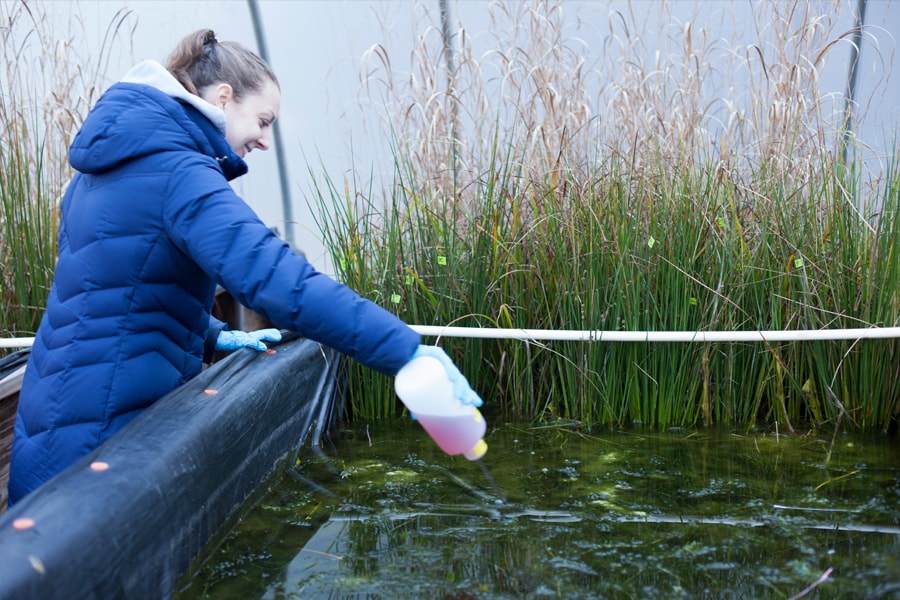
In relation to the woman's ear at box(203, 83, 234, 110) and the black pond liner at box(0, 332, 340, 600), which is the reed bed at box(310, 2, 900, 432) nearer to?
the black pond liner at box(0, 332, 340, 600)

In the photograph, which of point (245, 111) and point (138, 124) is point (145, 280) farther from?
point (245, 111)

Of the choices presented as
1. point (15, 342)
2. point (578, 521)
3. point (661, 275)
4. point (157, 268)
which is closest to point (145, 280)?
point (157, 268)

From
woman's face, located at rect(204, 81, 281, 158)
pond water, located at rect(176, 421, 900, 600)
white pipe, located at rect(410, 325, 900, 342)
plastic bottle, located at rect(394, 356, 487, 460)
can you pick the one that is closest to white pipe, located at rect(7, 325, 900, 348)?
white pipe, located at rect(410, 325, 900, 342)

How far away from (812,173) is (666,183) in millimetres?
417

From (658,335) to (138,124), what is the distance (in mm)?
1520

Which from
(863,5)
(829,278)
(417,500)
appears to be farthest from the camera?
(863,5)

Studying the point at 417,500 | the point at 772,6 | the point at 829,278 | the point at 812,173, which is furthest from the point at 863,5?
the point at 417,500

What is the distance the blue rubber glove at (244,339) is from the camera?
2.07 meters

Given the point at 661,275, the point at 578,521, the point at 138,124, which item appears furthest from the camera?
the point at 661,275

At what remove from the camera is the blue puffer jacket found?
3.92 feet

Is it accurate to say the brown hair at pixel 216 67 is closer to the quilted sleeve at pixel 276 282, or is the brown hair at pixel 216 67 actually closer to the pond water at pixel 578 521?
the quilted sleeve at pixel 276 282

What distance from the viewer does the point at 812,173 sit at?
249 cm

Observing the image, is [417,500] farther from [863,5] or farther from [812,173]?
[863,5]

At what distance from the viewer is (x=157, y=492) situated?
1.26 meters
